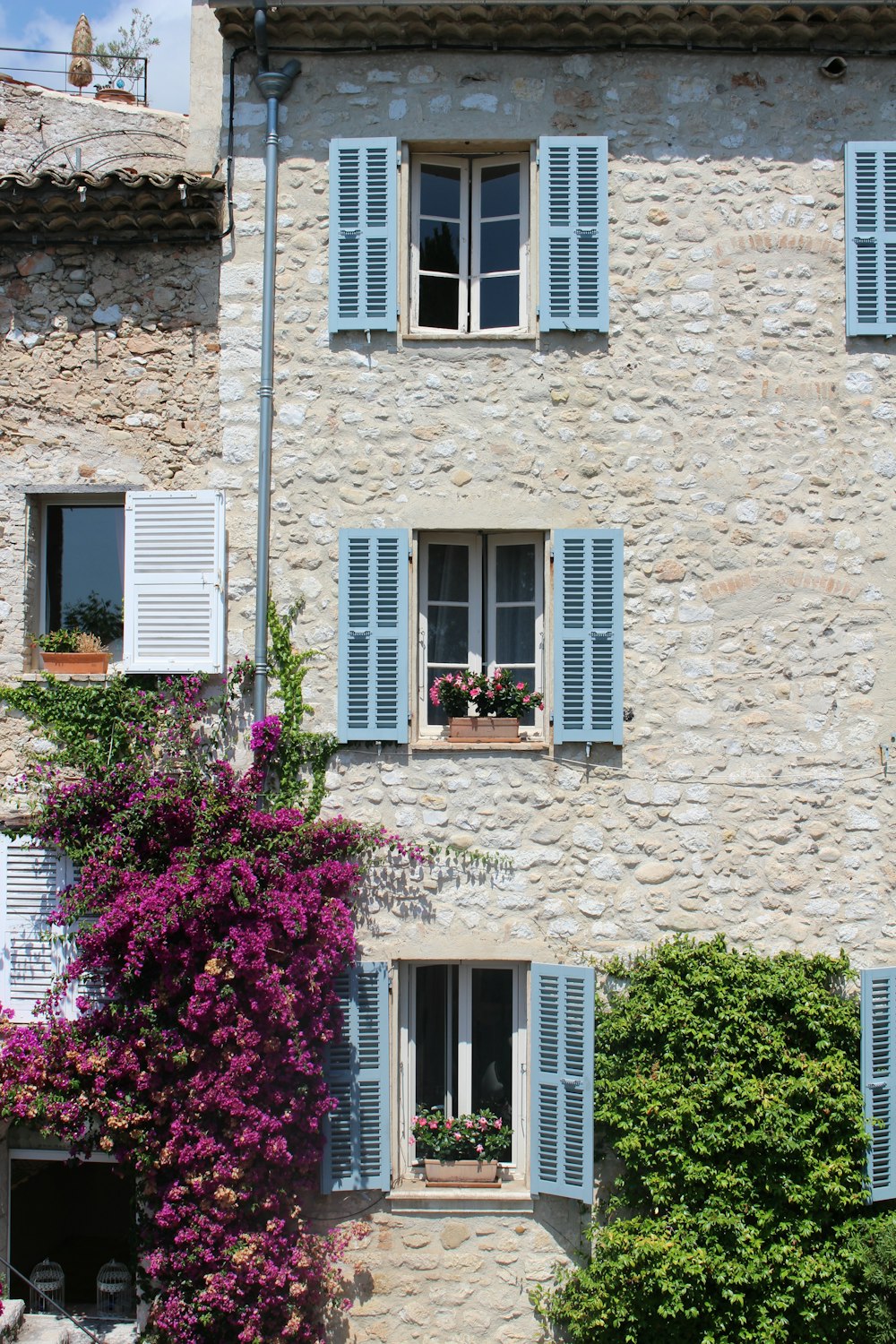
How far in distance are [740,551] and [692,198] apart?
2427 mm

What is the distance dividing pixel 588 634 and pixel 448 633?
3.32 ft

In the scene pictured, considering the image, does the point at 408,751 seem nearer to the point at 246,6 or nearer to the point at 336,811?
the point at 336,811

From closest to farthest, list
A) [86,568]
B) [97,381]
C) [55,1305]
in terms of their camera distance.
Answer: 1. [55,1305]
2. [97,381]
3. [86,568]

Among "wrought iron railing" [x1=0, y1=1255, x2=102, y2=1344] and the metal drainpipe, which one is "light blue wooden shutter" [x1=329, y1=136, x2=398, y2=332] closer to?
the metal drainpipe

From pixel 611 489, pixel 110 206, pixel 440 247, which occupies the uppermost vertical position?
pixel 110 206

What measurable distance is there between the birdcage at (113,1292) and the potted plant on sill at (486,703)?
4.20m

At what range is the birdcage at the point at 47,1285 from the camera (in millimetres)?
7918

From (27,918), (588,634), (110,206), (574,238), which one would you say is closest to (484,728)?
(588,634)

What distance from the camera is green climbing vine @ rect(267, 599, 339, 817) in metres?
7.79

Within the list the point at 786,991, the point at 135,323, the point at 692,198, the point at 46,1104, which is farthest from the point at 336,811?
the point at 692,198

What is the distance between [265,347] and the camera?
7.95 metres

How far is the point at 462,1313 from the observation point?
7.58 meters

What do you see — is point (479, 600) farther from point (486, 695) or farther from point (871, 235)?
point (871, 235)

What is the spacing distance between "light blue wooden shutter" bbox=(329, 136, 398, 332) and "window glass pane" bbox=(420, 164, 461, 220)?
16.8 inches
